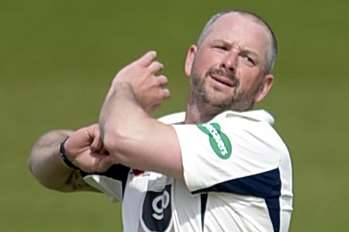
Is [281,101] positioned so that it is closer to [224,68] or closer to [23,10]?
[23,10]

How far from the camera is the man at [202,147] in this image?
2943 millimetres

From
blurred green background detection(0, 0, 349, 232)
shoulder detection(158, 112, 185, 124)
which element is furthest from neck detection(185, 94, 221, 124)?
blurred green background detection(0, 0, 349, 232)

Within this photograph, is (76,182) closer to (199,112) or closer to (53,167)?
(53,167)

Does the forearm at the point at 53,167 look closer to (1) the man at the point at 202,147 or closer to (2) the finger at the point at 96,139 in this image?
(1) the man at the point at 202,147

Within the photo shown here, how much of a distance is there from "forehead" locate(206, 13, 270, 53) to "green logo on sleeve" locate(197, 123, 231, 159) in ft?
0.83

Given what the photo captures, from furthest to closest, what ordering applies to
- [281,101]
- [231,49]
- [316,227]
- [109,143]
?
[281,101]
[316,227]
[231,49]
[109,143]

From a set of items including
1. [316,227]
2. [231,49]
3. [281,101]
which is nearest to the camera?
[231,49]

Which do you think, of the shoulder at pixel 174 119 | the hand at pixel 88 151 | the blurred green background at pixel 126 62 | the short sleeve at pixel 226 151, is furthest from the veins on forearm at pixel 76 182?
the blurred green background at pixel 126 62

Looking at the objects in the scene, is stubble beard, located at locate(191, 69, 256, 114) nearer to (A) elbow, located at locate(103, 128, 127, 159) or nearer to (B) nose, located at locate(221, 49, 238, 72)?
(B) nose, located at locate(221, 49, 238, 72)

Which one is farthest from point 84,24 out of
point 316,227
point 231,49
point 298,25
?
point 231,49

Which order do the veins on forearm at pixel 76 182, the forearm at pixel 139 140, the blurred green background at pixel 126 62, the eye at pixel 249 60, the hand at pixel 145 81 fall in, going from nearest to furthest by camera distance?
the forearm at pixel 139 140 → the hand at pixel 145 81 → the eye at pixel 249 60 → the veins on forearm at pixel 76 182 → the blurred green background at pixel 126 62

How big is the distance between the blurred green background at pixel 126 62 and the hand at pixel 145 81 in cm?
291

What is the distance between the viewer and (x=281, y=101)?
6340 millimetres

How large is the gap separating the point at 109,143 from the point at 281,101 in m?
3.47
